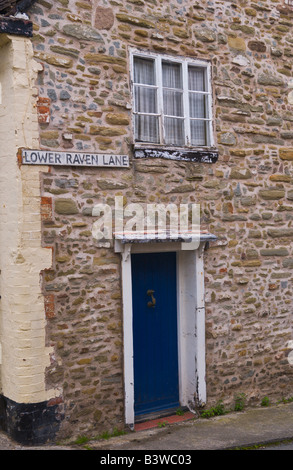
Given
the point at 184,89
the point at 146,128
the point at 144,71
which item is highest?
the point at 144,71

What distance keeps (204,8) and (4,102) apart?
311 cm

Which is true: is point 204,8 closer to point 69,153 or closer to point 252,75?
point 252,75

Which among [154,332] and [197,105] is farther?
[197,105]

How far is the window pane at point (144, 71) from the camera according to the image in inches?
280

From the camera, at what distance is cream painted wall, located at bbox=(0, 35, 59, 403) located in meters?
6.16

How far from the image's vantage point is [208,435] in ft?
22.3

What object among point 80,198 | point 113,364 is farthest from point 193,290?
point 80,198

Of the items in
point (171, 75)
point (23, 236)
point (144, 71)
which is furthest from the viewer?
point (171, 75)

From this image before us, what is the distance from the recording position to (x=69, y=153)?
6453mm

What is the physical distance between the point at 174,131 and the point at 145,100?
57 cm

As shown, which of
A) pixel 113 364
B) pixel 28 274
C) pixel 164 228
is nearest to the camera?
pixel 28 274

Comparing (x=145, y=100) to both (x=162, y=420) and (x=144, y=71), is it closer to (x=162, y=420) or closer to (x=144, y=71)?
(x=144, y=71)

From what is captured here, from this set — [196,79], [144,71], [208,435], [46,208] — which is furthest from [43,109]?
[208,435]

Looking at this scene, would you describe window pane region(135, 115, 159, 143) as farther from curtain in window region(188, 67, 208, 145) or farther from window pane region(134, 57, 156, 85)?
curtain in window region(188, 67, 208, 145)
